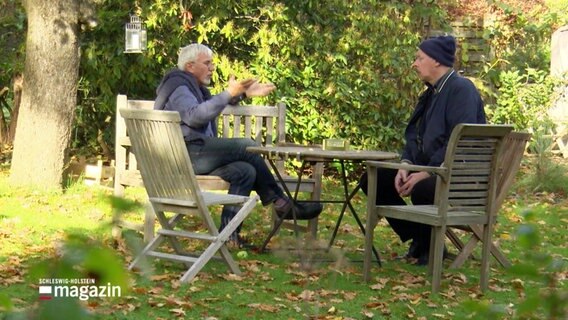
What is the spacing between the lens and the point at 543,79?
47.3ft

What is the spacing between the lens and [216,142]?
22.6ft

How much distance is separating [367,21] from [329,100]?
3.49ft

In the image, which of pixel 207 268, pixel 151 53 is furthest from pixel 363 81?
pixel 207 268

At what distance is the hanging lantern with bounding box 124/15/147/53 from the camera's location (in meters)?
10.3

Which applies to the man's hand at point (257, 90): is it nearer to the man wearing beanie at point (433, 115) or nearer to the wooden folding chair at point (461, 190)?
the man wearing beanie at point (433, 115)

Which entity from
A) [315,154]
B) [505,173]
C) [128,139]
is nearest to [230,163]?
[315,154]

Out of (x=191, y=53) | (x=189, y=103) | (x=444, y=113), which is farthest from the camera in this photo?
(x=191, y=53)

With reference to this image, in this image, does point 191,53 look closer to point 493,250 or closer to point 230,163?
point 230,163

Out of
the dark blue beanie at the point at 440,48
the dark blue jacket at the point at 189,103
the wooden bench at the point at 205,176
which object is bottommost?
the wooden bench at the point at 205,176

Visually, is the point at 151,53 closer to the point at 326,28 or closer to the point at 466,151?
the point at 326,28

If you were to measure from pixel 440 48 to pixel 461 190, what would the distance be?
3.59ft

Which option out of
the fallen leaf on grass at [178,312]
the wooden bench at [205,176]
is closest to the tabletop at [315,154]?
the wooden bench at [205,176]

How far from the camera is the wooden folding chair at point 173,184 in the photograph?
19.1ft

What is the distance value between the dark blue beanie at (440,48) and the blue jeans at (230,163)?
1.35m
